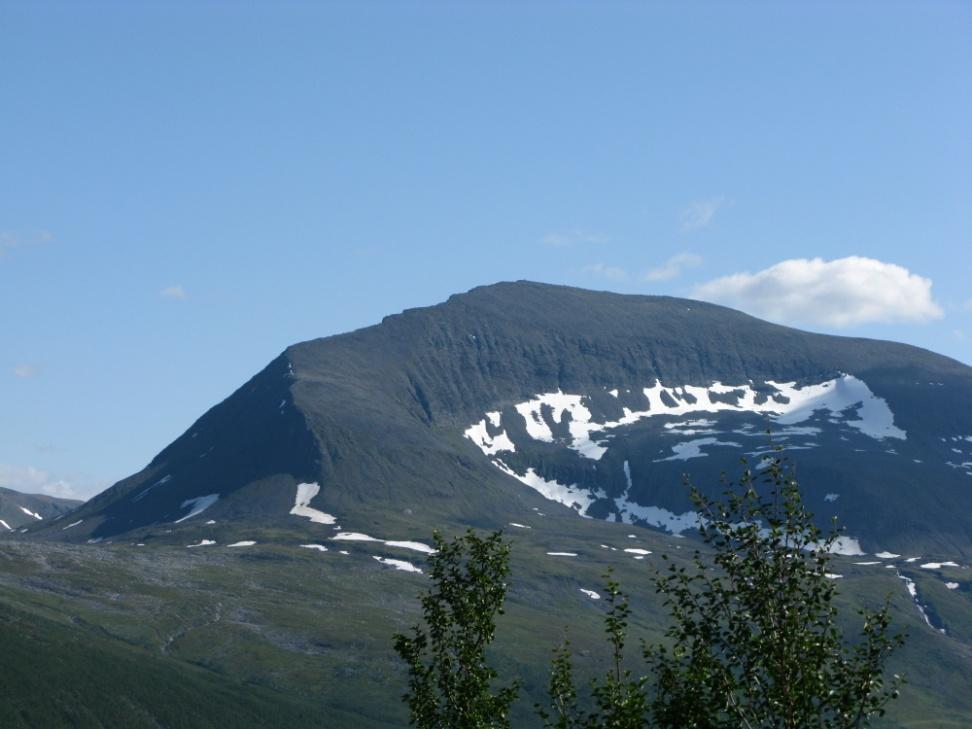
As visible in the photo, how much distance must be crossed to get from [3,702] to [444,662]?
172m

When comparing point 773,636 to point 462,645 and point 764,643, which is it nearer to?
point 764,643

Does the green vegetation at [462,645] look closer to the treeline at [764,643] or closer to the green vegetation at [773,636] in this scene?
the treeline at [764,643]

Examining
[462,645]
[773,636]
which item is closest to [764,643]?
[773,636]

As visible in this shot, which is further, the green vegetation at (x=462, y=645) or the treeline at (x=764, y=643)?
the green vegetation at (x=462, y=645)

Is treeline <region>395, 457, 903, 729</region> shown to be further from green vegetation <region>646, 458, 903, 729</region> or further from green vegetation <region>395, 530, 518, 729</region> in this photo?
green vegetation <region>395, 530, 518, 729</region>

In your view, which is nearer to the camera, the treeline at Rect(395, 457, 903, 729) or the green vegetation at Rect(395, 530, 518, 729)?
the treeline at Rect(395, 457, 903, 729)

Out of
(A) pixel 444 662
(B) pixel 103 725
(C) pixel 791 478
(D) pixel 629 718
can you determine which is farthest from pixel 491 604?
(B) pixel 103 725

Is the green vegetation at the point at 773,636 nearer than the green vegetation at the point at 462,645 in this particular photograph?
Yes

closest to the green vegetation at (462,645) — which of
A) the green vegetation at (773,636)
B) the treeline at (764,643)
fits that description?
the treeline at (764,643)

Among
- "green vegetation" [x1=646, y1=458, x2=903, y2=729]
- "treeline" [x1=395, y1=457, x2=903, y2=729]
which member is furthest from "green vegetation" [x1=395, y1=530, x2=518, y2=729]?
"green vegetation" [x1=646, y1=458, x2=903, y2=729]

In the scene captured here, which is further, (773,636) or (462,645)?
(462,645)

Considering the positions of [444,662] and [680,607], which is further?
[444,662]

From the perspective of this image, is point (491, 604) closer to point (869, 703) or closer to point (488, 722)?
point (488, 722)

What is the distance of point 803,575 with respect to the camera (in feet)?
106
